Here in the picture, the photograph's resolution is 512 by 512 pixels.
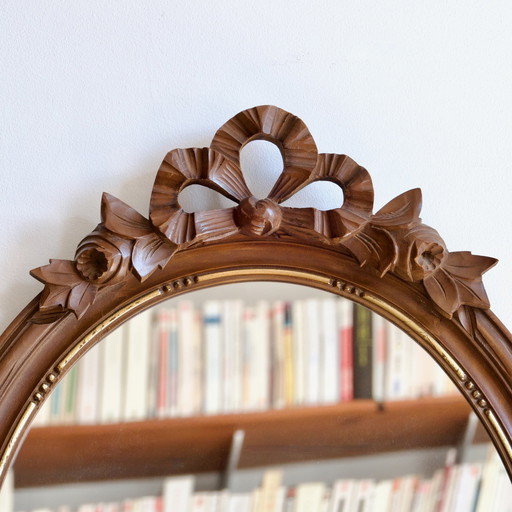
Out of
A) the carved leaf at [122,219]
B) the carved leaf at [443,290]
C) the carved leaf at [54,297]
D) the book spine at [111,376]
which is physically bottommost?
the book spine at [111,376]

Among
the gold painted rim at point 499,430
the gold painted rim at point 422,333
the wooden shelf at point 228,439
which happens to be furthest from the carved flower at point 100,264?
the gold painted rim at point 499,430

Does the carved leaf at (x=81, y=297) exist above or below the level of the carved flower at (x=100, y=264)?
below

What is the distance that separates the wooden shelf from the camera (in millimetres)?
727

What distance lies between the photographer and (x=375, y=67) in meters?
0.82

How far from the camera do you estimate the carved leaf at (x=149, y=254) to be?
0.72 meters

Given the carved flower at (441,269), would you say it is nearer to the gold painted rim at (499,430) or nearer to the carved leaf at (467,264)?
the carved leaf at (467,264)

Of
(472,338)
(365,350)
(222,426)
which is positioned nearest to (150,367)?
(222,426)

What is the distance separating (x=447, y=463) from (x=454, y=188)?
291mm

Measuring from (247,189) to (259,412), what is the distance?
22 centimetres

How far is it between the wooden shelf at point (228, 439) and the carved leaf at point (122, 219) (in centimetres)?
18

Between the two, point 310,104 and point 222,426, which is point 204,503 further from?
point 310,104

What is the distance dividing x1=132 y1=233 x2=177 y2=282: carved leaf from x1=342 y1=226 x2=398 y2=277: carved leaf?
0.57 feet

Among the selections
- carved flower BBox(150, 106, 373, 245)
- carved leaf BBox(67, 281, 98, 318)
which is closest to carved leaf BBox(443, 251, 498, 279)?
carved flower BBox(150, 106, 373, 245)

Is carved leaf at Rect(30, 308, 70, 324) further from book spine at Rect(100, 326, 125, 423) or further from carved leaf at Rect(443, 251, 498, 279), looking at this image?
carved leaf at Rect(443, 251, 498, 279)
